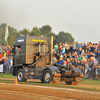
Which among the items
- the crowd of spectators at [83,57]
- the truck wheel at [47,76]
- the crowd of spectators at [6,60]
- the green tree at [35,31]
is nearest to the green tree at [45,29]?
the green tree at [35,31]

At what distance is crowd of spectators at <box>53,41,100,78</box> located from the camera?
22594mm

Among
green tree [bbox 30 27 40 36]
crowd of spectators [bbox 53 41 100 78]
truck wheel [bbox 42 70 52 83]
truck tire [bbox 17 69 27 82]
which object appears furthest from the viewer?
green tree [bbox 30 27 40 36]

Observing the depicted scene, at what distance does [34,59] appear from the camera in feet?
68.6

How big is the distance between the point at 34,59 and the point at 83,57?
17.4ft

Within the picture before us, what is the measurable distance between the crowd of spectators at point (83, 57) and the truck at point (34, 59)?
2160 millimetres

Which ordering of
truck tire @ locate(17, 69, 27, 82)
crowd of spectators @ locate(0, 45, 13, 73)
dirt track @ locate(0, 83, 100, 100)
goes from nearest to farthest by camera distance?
dirt track @ locate(0, 83, 100, 100)
truck tire @ locate(17, 69, 27, 82)
crowd of spectators @ locate(0, 45, 13, 73)

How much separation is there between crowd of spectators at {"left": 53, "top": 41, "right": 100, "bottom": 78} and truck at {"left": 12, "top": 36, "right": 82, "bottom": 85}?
2.16 m

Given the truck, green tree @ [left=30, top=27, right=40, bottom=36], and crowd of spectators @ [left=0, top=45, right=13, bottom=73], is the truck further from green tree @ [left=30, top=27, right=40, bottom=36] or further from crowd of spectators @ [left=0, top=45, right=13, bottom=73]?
green tree @ [left=30, top=27, right=40, bottom=36]

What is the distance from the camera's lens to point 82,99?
10094mm

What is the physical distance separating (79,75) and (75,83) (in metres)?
0.71

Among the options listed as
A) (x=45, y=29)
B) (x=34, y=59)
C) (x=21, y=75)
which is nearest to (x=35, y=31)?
(x=45, y=29)

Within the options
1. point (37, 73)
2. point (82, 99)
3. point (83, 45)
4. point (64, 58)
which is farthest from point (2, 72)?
point (82, 99)

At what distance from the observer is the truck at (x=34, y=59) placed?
62.2 feet

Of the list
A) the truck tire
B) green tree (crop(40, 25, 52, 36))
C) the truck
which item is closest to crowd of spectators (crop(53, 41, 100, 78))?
the truck
